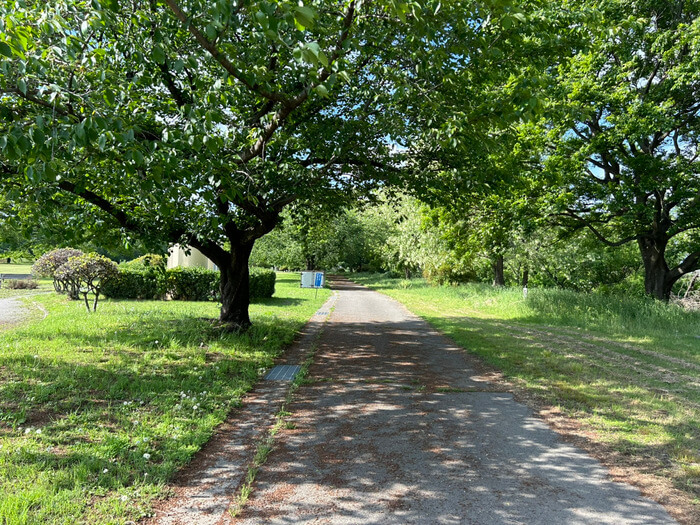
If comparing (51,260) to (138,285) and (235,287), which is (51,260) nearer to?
(138,285)

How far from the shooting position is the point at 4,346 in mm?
7562

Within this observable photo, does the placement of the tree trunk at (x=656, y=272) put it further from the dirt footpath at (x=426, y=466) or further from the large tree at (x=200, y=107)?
the dirt footpath at (x=426, y=466)

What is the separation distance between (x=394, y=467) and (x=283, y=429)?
1.39m

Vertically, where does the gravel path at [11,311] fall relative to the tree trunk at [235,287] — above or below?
below

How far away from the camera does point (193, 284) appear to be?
17.2 metres

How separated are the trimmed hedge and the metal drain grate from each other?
10.4m

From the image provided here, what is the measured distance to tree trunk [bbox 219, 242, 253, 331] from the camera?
399 inches

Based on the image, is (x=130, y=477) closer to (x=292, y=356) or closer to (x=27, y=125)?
(x=27, y=125)

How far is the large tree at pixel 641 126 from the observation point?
510 inches

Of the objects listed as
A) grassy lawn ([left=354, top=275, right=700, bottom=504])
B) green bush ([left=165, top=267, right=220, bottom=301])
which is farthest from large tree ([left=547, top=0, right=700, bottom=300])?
green bush ([left=165, top=267, right=220, bottom=301])

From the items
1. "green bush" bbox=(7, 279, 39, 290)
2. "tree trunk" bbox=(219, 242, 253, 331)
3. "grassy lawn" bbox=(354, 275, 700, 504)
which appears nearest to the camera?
"grassy lawn" bbox=(354, 275, 700, 504)

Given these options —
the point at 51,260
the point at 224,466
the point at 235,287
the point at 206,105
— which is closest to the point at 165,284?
the point at 51,260

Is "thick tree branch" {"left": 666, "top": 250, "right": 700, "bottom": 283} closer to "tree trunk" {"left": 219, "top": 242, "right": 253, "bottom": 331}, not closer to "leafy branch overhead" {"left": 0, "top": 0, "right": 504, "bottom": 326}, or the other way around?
"leafy branch overhead" {"left": 0, "top": 0, "right": 504, "bottom": 326}

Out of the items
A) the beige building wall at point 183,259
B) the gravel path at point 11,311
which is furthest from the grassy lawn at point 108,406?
the beige building wall at point 183,259
